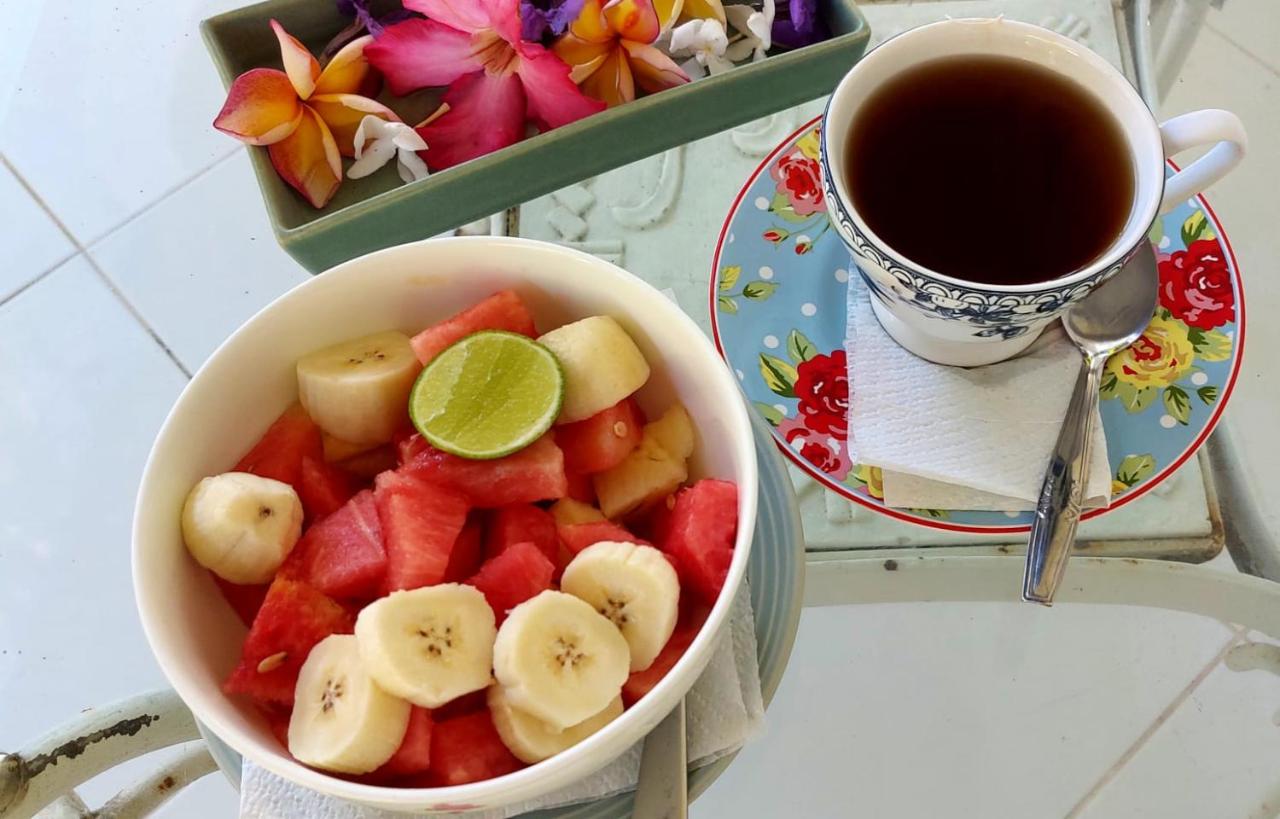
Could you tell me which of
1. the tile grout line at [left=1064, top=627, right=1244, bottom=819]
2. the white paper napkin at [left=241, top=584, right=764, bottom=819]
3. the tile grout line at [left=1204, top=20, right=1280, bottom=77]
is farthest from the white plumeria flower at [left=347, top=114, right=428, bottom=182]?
the tile grout line at [left=1204, top=20, right=1280, bottom=77]

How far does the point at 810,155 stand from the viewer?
2.38ft

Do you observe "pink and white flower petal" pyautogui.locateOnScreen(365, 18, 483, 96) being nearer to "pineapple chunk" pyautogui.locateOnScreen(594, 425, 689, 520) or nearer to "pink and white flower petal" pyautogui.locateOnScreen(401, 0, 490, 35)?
"pink and white flower petal" pyautogui.locateOnScreen(401, 0, 490, 35)

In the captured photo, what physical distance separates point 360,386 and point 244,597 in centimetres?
12

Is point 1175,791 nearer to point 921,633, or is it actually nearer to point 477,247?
point 921,633

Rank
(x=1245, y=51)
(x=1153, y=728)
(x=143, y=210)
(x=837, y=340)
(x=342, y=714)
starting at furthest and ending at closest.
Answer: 1. (x=1245, y=51)
2. (x=143, y=210)
3. (x=1153, y=728)
4. (x=837, y=340)
5. (x=342, y=714)

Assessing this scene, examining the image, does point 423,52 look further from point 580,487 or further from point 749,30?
point 580,487

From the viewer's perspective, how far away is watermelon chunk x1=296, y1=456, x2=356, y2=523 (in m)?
0.52

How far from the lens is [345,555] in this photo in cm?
49

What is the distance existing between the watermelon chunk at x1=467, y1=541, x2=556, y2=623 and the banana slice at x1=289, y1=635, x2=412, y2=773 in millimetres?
64

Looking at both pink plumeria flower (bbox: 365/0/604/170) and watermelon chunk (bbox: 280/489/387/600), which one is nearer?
watermelon chunk (bbox: 280/489/387/600)

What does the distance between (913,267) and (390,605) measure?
33 cm

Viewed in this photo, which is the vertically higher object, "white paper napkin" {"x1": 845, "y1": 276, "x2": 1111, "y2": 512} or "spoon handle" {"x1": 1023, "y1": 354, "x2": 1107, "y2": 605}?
"white paper napkin" {"x1": 845, "y1": 276, "x2": 1111, "y2": 512}

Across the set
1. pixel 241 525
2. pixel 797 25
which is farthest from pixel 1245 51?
pixel 241 525

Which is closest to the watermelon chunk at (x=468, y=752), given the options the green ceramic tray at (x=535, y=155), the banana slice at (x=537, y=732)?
the banana slice at (x=537, y=732)
